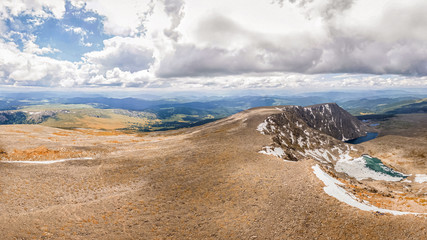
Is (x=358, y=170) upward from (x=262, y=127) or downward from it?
downward

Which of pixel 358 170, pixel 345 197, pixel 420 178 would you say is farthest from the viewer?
pixel 358 170

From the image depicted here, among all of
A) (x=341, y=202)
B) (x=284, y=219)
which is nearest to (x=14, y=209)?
(x=284, y=219)

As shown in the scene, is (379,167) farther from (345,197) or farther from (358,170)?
(345,197)

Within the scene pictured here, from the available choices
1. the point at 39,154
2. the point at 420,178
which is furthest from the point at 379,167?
the point at 39,154

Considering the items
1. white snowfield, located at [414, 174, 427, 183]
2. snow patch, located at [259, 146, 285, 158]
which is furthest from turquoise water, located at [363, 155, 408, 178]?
snow patch, located at [259, 146, 285, 158]

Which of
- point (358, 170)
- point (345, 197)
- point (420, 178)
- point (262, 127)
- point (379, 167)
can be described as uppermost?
point (262, 127)

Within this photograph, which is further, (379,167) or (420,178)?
(379,167)

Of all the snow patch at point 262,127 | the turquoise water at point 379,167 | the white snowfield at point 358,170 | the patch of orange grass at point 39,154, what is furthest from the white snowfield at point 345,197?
the turquoise water at point 379,167

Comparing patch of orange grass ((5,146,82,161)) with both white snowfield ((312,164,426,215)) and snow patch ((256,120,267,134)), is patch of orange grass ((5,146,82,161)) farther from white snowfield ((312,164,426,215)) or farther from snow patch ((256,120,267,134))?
snow patch ((256,120,267,134))

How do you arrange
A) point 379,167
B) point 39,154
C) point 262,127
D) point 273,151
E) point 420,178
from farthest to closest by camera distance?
1. point 379,167
2. point 420,178
3. point 262,127
4. point 273,151
5. point 39,154
